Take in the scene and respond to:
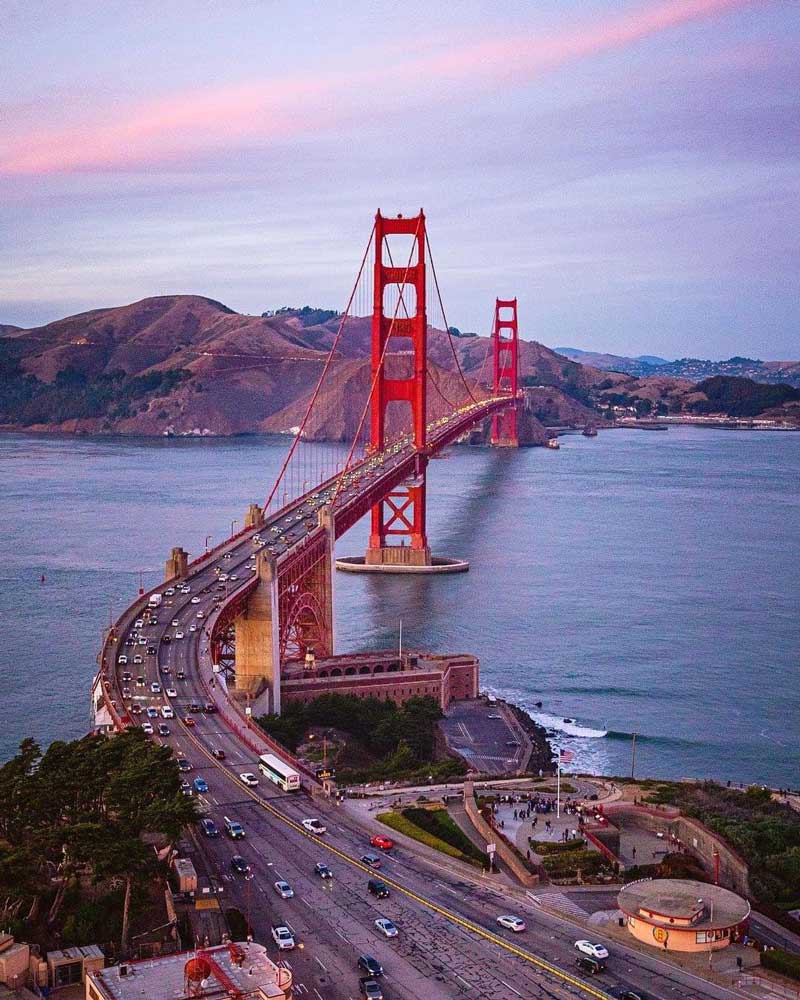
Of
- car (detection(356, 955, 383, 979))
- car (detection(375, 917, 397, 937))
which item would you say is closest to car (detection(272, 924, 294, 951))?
car (detection(356, 955, 383, 979))

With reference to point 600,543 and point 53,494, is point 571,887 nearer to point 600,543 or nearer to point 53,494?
point 600,543

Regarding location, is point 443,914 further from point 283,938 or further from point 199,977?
point 199,977

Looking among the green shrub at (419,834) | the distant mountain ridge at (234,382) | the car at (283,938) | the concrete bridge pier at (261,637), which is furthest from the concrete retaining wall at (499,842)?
the distant mountain ridge at (234,382)

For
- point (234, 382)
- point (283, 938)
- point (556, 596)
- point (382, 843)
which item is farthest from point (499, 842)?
point (234, 382)

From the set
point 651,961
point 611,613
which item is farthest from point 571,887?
point 611,613

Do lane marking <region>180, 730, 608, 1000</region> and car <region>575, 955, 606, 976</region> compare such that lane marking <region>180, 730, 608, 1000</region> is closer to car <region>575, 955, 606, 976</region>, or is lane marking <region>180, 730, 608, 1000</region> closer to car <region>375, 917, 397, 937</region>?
car <region>575, 955, 606, 976</region>

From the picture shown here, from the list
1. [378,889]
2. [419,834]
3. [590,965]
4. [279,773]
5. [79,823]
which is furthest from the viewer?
[279,773]
